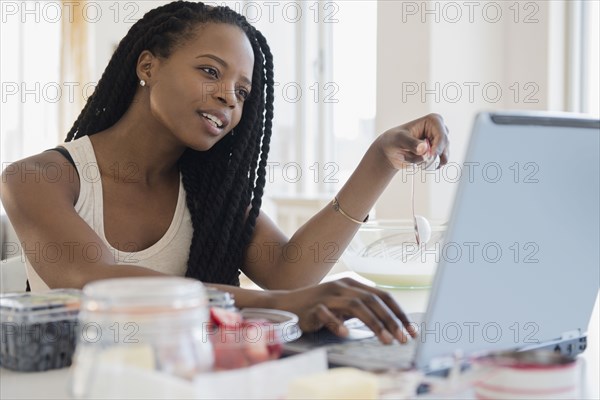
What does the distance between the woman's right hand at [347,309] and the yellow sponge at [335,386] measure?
27cm

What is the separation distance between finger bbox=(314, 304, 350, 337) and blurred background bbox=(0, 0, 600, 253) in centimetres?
170

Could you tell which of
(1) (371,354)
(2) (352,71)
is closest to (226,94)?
(1) (371,354)

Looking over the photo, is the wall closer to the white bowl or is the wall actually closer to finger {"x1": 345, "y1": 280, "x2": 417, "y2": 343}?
the white bowl

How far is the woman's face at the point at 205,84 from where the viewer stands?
1.46m

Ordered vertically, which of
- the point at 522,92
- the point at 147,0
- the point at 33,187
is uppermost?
the point at 147,0

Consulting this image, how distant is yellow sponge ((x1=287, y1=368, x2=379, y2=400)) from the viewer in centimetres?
57

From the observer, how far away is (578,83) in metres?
2.62

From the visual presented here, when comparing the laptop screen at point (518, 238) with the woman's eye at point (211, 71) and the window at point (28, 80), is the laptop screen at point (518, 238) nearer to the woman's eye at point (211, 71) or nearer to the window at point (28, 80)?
the woman's eye at point (211, 71)

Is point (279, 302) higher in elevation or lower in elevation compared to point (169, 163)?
lower

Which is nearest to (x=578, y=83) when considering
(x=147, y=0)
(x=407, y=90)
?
(x=407, y=90)

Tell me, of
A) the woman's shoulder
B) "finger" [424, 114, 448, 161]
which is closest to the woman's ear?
the woman's shoulder

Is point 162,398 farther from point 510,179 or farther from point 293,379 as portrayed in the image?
point 510,179

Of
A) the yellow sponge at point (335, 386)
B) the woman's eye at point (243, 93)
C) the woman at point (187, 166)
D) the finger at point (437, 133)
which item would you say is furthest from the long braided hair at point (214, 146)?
the yellow sponge at point (335, 386)

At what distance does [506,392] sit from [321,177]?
3475mm
